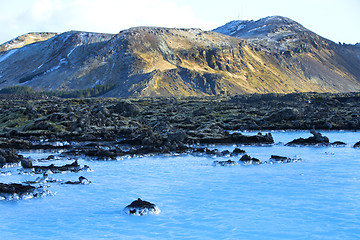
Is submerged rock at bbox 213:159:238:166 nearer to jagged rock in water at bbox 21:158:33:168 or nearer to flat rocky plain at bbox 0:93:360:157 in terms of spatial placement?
flat rocky plain at bbox 0:93:360:157

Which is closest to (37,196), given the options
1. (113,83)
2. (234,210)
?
(234,210)

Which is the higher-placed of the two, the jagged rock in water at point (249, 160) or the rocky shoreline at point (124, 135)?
the rocky shoreline at point (124, 135)

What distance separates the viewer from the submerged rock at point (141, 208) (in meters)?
18.4

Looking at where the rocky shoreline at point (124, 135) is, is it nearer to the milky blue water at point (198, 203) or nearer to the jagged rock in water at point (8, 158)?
the jagged rock in water at point (8, 158)

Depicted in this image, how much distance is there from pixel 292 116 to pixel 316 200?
3931 centimetres

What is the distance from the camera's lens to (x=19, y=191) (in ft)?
67.6

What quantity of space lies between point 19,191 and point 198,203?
9253mm

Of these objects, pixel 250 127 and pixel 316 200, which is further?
pixel 250 127

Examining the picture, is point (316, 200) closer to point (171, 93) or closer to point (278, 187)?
point (278, 187)

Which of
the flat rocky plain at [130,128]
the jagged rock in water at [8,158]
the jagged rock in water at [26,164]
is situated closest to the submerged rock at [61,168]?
the jagged rock in water at [26,164]

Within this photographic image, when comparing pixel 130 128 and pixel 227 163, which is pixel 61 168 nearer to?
pixel 227 163

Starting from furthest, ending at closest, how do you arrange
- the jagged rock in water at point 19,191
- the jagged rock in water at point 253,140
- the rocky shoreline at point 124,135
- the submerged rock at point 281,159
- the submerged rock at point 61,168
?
the jagged rock in water at point 253,140, the submerged rock at point 281,159, the rocky shoreline at point 124,135, the submerged rock at point 61,168, the jagged rock in water at point 19,191

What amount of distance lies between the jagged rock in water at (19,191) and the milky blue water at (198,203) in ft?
1.56

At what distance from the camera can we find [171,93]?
17762cm
